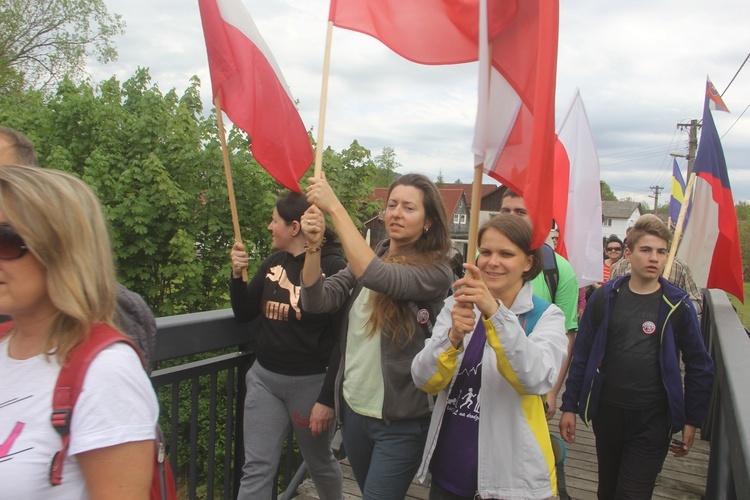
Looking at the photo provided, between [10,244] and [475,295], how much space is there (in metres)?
1.37

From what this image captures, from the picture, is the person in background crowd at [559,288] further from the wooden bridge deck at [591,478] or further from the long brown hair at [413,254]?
the wooden bridge deck at [591,478]

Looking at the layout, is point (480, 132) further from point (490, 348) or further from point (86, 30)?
point (86, 30)

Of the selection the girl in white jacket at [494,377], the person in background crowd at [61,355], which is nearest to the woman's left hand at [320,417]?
the girl in white jacket at [494,377]

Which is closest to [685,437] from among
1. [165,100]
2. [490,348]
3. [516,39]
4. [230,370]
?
[490,348]

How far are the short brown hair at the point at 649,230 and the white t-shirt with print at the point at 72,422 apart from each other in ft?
9.75

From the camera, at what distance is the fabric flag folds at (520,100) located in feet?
6.85

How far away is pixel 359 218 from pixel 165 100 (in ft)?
14.9

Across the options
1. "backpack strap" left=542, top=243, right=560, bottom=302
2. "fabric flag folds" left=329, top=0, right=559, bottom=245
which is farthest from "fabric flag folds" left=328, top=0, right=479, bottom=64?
"backpack strap" left=542, top=243, right=560, bottom=302

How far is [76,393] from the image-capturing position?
4.10 ft

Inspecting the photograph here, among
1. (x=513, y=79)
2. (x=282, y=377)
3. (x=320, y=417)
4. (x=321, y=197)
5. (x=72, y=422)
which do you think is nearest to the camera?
(x=72, y=422)

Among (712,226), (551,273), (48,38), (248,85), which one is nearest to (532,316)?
(551,273)

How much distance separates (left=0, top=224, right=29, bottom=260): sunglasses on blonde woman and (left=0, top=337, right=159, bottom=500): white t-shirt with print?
261 millimetres

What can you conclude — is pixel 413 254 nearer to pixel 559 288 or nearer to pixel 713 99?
pixel 559 288

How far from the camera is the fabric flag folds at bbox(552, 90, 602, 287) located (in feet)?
14.5
